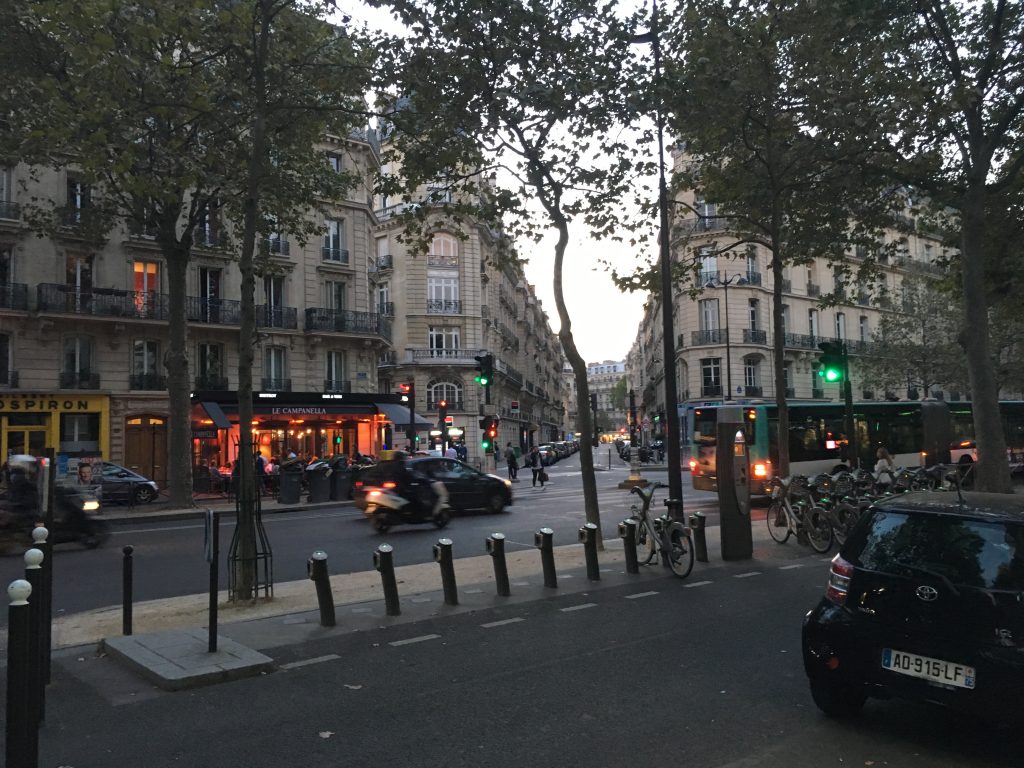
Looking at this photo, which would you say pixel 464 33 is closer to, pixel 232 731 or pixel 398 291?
pixel 232 731

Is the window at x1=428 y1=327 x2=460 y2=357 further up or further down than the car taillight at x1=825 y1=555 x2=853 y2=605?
further up

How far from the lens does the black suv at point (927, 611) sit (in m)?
4.03

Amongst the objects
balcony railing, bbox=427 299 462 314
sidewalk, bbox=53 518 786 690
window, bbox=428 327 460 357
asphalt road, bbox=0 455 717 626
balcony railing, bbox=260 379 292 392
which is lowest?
asphalt road, bbox=0 455 717 626

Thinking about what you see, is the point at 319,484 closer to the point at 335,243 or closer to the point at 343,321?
the point at 343,321

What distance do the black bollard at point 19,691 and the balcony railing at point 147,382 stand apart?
29187 mm

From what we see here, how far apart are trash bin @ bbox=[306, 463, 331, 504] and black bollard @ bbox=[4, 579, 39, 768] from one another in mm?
20806

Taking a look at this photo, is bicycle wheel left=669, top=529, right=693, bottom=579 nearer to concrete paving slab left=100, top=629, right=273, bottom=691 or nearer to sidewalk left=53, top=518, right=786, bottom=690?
sidewalk left=53, top=518, right=786, bottom=690

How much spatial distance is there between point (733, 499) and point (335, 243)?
2920 cm

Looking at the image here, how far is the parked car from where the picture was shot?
74.7 ft

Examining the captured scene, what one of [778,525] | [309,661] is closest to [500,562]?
[309,661]

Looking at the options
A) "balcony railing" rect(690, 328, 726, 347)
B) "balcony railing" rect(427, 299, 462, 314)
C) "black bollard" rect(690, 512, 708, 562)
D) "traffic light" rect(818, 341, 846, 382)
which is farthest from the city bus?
"balcony railing" rect(427, 299, 462, 314)

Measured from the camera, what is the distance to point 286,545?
14344 millimetres

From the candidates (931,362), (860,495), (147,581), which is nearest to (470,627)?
(147,581)

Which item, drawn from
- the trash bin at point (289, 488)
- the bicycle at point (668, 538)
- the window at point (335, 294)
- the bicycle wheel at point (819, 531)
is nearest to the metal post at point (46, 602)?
the bicycle at point (668, 538)
